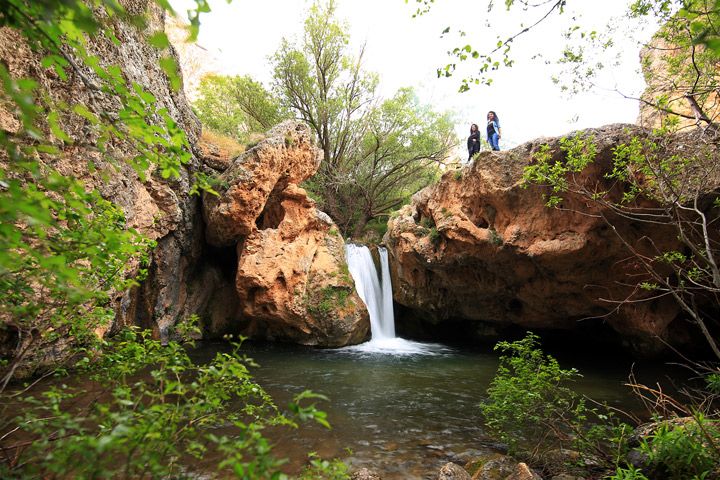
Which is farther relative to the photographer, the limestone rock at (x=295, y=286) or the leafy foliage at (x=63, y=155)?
the limestone rock at (x=295, y=286)

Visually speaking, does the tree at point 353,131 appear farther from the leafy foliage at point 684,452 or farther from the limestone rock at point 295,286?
the leafy foliage at point 684,452

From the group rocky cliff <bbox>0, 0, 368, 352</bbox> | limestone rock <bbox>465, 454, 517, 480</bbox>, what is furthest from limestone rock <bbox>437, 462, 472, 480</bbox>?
rocky cliff <bbox>0, 0, 368, 352</bbox>

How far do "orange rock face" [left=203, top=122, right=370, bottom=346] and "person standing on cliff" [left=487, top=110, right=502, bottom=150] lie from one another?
5.90 meters

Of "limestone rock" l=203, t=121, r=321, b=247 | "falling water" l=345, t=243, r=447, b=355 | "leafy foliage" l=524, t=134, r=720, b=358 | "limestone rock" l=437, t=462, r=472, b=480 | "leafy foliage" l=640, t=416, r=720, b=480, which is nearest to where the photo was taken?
"leafy foliage" l=640, t=416, r=720, b=480

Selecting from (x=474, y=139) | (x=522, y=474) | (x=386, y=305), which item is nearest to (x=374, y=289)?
(x=386, y=305)

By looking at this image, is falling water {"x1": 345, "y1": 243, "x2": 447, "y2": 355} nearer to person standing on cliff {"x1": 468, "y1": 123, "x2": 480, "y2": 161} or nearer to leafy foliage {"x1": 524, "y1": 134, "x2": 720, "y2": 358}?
person standing on cliff {"x1": 468, "y1": 123, "x2": 480, "y2": 161}

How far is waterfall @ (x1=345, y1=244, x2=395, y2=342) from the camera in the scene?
13.2 meters

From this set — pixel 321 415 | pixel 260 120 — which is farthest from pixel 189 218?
pixel 321 415

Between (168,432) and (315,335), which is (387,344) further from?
(168,432)

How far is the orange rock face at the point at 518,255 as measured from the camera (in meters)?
8.34

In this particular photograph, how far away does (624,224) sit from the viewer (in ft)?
26.6

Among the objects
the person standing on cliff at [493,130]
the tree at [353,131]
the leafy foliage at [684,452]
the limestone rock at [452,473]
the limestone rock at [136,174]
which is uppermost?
the tree at [353,131]

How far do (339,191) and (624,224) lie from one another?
521 inches

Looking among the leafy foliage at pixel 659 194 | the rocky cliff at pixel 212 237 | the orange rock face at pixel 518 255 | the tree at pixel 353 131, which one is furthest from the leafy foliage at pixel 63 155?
the tree at pixel 353 131
